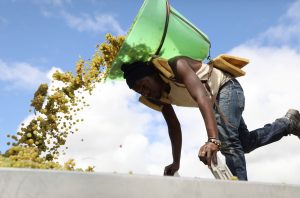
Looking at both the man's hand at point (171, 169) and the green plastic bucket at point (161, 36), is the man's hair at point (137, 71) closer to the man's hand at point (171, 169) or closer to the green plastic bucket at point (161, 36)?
the green plastic bucket at point (161, 36)

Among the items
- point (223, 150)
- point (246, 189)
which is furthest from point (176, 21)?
point (246, 189)

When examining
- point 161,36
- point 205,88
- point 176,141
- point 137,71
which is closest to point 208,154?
point 205,88

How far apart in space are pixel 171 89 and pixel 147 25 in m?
0.67

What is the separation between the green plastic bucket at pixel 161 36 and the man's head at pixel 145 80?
310 mm

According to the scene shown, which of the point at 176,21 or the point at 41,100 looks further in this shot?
the point at 41,100

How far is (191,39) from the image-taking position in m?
3.47

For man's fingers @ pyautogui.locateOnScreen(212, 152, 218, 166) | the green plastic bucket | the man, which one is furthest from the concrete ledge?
the green plastic bucket

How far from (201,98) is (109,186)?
1115 millimetres

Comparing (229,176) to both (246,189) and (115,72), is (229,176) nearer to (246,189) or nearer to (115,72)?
(246,189)

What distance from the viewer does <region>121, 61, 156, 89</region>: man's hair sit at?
10.00ft

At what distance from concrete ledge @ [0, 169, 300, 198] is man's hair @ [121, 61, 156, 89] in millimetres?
1408

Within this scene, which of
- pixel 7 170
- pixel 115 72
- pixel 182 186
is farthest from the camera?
pixel 115 72

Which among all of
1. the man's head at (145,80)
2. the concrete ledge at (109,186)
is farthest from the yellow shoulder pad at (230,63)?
the concrete ledge at (109,186)

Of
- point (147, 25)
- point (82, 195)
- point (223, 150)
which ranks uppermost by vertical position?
point (147, 25)
